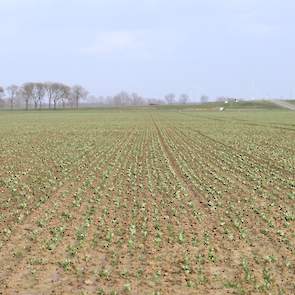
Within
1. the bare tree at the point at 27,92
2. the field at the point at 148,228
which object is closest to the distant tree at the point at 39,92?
the bare tree at the point at 27,92

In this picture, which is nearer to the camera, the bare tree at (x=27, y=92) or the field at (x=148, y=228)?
the field at (x=148, y=228)

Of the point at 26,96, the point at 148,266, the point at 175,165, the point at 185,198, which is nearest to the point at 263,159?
the point at 175,165

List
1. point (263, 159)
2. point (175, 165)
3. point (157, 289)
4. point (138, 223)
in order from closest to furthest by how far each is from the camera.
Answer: point (157, 289) < point (138, 223) < point (175, 165) < point (263, 159)

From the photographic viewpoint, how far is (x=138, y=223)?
10.5 meters

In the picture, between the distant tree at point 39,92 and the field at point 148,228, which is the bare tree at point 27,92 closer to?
the distant tree at point 39,92

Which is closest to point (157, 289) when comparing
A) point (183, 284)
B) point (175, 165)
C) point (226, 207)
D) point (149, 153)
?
point (183, 284)

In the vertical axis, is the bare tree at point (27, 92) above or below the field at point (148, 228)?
above

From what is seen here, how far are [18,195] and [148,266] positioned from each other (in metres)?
7.58

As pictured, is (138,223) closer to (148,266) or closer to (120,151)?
(148,266)

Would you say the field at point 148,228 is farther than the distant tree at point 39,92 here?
No

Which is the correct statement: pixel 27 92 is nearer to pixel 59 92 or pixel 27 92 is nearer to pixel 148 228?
pixel 59 92

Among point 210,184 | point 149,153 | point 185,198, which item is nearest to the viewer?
point 185,198

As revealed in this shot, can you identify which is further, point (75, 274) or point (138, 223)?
point (138, 223)

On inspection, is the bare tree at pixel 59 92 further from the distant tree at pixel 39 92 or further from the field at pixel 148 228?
the field at pixel 148 228
